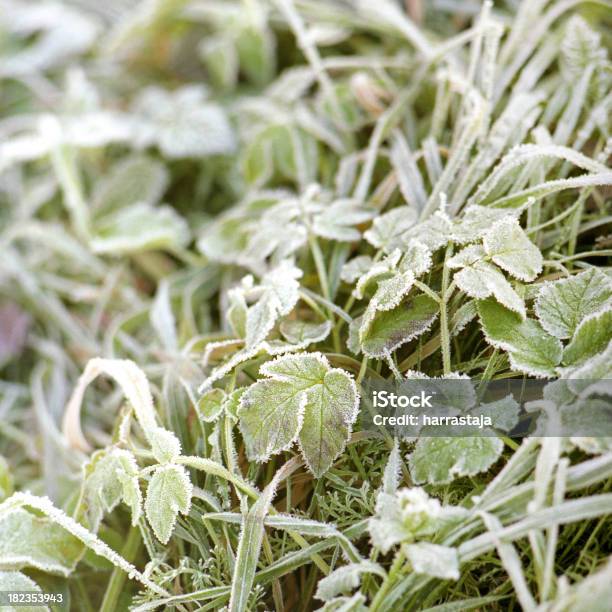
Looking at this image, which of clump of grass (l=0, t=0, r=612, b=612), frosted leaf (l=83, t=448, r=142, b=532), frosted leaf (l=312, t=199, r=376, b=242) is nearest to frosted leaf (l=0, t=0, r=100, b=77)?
clump of grass (l=0, t=0, r=612, b=612)

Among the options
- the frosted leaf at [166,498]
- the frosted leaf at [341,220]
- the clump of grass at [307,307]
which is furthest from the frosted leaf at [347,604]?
the frosted leaf at [341,220]

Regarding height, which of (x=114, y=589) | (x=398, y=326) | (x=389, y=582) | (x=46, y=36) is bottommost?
(x=114, y=589)

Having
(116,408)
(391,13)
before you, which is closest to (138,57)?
(391,13)

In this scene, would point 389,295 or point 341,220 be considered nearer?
point 389,295

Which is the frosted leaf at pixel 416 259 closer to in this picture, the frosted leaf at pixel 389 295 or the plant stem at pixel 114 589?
the frosted leaf at pixel 389 295

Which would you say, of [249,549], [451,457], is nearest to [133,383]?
[249,549]

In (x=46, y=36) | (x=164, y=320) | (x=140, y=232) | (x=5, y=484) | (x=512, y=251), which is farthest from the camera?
(x=46, y=36)

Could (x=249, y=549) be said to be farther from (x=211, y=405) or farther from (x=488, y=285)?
(x=488, y=285)

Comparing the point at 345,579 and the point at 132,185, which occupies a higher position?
the point at 132,185
